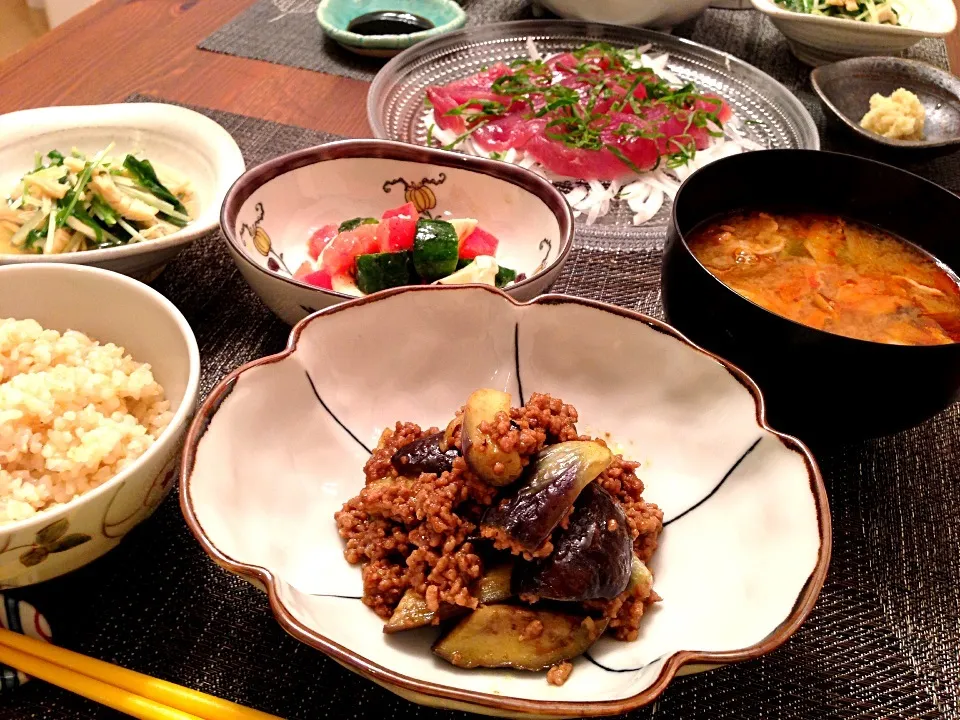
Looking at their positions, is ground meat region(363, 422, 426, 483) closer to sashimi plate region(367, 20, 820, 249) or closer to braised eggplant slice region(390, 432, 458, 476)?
braised eggplant slice region(390, 432, 458, 476)

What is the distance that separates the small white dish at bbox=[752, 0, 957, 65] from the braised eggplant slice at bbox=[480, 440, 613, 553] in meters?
2.60

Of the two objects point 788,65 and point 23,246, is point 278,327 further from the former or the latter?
point 788,65

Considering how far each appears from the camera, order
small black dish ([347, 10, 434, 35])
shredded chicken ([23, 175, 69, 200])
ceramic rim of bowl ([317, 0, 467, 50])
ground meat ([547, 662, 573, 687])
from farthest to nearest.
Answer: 1. small black dish ([347, 10, 434, 35])
2. ceramic rim of bowl ([317, 0, 467, 50])
3. shredded chicken ([23, 175, 69, 200])
4. ground meat ([547, 662, 573, 687])

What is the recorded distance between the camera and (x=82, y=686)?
1.00 m

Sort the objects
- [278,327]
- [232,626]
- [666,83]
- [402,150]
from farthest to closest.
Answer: [666,83], [402,150], [278,327], [232,626]

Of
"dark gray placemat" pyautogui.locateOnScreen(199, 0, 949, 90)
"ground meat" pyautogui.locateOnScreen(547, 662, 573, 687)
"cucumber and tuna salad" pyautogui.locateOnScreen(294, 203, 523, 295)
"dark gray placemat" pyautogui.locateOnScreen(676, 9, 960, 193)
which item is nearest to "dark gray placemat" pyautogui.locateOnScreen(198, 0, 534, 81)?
"dark gray placemat" pyautogui.locateOnScreen(199, 0, 949, 90)

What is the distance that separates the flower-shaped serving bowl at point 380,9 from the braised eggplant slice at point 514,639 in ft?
7.91

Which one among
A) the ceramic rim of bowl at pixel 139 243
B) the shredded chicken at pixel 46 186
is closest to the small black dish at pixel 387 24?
the ceramic rim of bowl at pixel 139 243

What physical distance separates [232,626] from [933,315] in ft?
4.74

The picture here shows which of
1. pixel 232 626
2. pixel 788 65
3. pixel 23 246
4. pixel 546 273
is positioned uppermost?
pixel 23 246

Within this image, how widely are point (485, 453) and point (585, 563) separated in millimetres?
203

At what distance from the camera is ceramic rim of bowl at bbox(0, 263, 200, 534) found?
938mm

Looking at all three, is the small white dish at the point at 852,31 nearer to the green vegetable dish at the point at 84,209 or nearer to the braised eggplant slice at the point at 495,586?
the green vegetable dish at the point at 84,209

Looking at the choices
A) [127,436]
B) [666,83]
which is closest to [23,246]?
[127,436]
